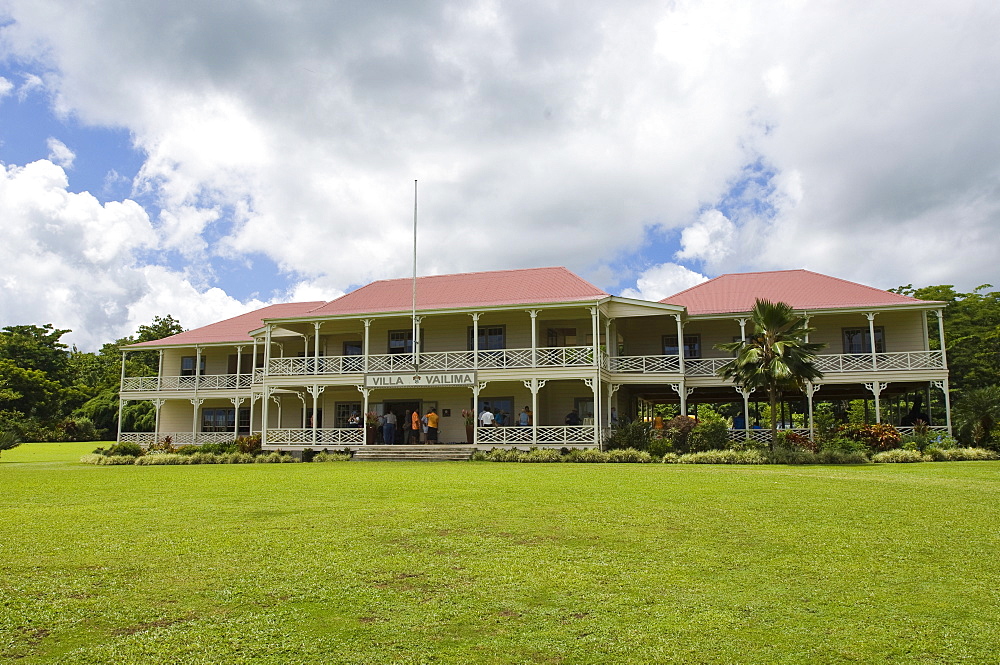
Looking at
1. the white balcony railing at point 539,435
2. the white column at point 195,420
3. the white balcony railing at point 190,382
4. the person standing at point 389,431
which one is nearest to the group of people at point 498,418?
the white balcony railing at point 539,435

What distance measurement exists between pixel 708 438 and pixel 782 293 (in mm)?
9274

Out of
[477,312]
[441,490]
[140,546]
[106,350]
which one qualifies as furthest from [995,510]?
[106,350]

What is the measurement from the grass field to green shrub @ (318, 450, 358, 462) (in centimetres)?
1403

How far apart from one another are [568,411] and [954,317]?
22199mm

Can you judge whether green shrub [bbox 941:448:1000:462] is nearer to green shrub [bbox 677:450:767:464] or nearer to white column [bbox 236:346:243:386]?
green shrub [bbox 677:450:767:464]

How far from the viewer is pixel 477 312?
85.5 ft

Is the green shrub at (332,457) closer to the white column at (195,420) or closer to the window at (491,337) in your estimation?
the window at (491,337)

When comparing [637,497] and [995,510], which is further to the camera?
[637,497]

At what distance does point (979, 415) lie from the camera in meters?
21.7

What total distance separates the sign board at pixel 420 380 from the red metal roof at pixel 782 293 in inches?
342

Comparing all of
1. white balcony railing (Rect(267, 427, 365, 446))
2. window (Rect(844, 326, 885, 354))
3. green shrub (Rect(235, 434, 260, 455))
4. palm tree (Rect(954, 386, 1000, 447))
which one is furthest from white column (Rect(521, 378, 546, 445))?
palm tree (Rect(954, 386, 1000, 447))

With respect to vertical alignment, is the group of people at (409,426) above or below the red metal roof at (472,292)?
below

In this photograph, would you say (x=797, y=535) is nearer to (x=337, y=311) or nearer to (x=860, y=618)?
(x=860, y=618)

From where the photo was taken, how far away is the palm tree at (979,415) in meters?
21.5
